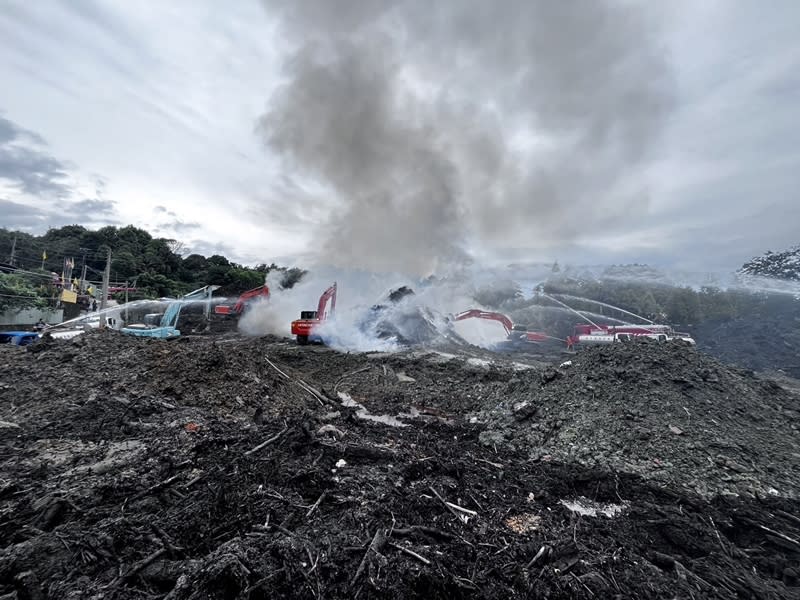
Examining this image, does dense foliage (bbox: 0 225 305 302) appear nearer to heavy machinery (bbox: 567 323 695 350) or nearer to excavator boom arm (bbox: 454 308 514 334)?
excavator boom arm (bbox: 454 308 514 334)

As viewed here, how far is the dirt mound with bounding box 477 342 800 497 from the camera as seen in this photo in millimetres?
6430

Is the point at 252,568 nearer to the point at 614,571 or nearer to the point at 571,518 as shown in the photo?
the point at 614,571

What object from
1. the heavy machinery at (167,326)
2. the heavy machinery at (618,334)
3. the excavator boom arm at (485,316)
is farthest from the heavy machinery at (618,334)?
the heavy machinery at (167,326)

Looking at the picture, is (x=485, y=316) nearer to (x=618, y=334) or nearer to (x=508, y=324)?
(x=508, y=324)

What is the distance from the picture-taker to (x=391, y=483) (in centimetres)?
570

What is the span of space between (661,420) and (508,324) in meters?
22.2

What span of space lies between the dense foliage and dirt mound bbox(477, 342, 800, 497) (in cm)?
4393

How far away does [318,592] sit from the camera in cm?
340

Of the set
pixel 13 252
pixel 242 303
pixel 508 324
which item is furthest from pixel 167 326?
pixel 13 252

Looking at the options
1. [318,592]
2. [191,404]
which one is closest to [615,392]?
[318,592]

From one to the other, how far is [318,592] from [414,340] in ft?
73.2

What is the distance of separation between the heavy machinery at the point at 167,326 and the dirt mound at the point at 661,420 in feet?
60.5

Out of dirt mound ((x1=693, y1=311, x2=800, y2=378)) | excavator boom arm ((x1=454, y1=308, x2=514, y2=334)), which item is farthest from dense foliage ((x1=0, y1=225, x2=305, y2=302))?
dirt mound ((x1=693, y1=311, x2=800, y2=378))

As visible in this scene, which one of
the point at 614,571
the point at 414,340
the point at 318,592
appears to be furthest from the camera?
the point at 414,340
